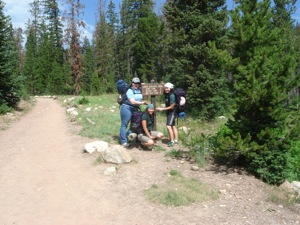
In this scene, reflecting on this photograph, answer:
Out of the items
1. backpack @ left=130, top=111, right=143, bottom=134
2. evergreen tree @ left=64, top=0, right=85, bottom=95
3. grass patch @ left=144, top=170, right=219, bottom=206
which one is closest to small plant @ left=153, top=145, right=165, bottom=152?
backpack @ left=130, top=111, right=143, bottom=134

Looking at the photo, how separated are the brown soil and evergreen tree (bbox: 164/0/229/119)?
20.7ft

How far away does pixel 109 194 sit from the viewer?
5.35 m

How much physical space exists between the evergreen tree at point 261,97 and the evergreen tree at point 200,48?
6.57 meters

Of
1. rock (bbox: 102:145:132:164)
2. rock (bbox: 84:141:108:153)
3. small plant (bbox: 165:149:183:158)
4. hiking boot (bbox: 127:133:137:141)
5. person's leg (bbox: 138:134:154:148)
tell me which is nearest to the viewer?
rock (bbox: 102:145:132:164)

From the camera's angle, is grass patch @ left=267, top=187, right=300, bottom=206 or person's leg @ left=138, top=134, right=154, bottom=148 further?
person's leg @ left=138, top=134, right=154, bottom=148

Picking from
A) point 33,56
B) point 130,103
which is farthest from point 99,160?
point 33,56

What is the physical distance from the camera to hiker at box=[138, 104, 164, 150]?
7.64m

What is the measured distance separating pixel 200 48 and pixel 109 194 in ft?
31.1

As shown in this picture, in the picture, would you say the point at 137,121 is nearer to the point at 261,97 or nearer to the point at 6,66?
the point at 261,97

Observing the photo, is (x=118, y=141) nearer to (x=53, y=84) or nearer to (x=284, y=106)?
(x=284, y=106)

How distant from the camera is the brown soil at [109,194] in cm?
450

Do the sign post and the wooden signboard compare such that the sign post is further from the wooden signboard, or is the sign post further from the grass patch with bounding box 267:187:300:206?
the grass patch with bounding box 267:187:300:206

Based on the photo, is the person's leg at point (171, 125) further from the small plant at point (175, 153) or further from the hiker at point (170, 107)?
the small plant at point (175, 153)

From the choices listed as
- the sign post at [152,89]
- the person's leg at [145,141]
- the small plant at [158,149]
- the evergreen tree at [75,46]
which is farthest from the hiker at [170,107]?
the evergreen tree at [75,46]
